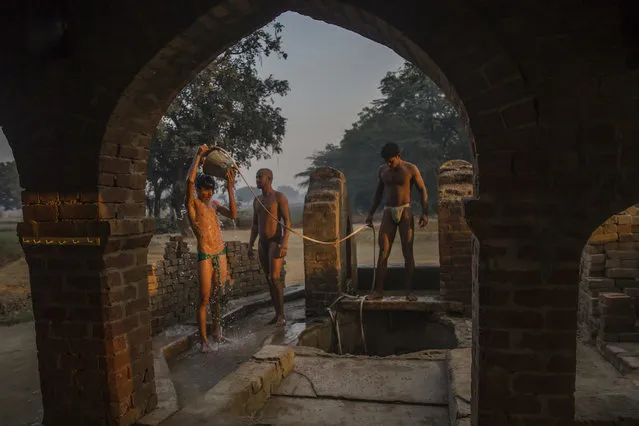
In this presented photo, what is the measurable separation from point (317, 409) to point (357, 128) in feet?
105

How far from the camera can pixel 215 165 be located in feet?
17.0

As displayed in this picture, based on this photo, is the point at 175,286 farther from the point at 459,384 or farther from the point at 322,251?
the point at 459,384

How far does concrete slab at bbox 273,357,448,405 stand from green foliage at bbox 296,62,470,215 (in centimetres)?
1936

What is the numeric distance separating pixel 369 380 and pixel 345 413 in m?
0.75

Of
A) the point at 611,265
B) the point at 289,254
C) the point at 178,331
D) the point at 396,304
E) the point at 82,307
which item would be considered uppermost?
the point at 82,307

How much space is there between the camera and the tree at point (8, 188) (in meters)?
16.9

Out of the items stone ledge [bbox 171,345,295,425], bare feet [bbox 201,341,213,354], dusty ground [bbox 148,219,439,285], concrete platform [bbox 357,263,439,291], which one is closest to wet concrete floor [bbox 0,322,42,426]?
stone ledge [bbox 171,345,295,425]

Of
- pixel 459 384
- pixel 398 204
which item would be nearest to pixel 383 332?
pixel 398 204

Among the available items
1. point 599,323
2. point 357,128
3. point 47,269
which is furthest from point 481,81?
point 357,128

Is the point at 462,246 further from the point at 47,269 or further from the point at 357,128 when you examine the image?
the point at 357,128

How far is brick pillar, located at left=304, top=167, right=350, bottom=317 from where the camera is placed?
689 cm

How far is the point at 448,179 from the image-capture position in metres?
7.02

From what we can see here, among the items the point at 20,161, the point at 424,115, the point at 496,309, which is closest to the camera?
the point at 496,309

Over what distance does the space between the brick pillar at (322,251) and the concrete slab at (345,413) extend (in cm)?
307
